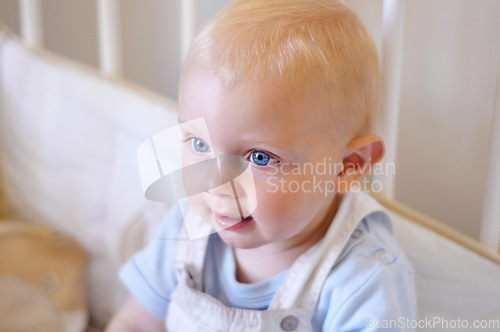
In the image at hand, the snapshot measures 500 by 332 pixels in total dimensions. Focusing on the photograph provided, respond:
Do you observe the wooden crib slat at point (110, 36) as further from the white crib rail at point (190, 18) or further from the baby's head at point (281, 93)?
the baby's head at point (281, 93)

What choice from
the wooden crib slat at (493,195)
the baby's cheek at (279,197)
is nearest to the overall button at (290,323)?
the baby's cheek at (279,197)

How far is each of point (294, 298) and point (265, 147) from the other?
16cm

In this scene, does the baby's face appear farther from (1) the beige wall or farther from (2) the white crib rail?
(2) the white crib rail

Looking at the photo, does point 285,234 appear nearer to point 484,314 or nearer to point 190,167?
point 190,167

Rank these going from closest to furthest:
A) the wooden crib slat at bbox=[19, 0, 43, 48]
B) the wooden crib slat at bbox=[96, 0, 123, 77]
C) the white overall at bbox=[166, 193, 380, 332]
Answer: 1. the white overall at bbox=[166, 193, 380, 332]
2. the wooden crib slat at bbox=[96, 0, 123, 77]
3. the wooden crib slat at bbox=[19, 0, 43, 48]

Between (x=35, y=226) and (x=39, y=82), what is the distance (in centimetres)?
23

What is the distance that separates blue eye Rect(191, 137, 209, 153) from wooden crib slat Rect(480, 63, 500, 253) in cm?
26

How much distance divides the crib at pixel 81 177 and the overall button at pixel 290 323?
0.50ft

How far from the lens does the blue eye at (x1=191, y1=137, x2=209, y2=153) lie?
47 cm

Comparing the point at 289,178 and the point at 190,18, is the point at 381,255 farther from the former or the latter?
the point at 190,18

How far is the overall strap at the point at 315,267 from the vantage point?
1.80ft

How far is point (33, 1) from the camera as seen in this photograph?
1.01m

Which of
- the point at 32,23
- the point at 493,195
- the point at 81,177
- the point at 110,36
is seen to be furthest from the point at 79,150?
the point at 493,195

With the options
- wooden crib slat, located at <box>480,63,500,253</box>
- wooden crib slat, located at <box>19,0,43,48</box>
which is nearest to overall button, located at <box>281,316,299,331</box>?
wooden crib slat, located at <box>480,63,500,253</box>
